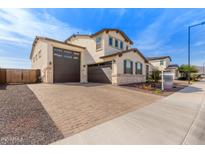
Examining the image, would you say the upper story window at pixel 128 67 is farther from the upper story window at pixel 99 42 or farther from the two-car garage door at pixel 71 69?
the upper story window at pixel 99 42

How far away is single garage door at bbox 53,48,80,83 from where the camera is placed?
13.0m

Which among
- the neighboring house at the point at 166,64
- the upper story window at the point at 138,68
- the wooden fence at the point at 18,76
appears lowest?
the wooden fence at the point at 18,76

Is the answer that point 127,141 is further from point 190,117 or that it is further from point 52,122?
point 190,117

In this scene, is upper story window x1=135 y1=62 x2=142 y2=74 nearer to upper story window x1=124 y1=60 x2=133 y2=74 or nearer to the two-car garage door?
upper story window x1=124 y1=60 x2=133 y2=74

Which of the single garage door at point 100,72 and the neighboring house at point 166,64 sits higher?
the neighboring house at point 166,64

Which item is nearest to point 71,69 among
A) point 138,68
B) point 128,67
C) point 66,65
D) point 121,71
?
point 66,65

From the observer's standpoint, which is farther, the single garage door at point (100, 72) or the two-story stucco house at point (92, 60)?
the single garage door at point (100, 72)

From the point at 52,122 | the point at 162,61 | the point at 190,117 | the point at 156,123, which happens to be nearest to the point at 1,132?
the point at 52,122

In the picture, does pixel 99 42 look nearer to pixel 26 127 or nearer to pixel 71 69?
pixel 71 69

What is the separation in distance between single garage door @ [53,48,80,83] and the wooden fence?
118 inches

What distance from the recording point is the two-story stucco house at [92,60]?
1280 cm

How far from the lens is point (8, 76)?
1250 centimetres

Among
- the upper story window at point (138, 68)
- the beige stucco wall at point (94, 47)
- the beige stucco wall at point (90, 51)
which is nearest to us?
the beige stucco wall at point (94, 47)

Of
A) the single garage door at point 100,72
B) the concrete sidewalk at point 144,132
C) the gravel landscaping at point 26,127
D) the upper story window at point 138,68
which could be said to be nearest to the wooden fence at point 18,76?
the single garage door at point 100,72
